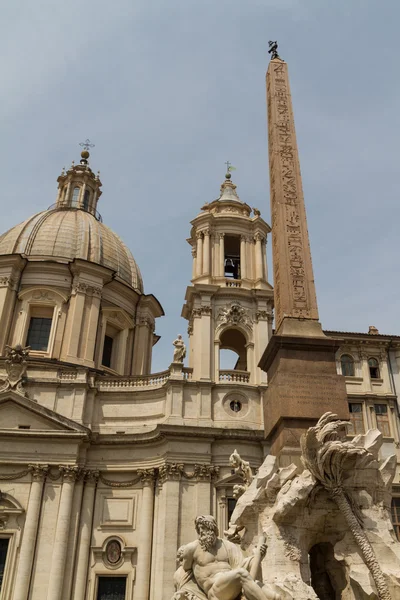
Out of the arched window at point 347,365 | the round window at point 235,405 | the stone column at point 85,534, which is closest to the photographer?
the stone column at point 85,534

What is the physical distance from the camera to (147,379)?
90.9 feet

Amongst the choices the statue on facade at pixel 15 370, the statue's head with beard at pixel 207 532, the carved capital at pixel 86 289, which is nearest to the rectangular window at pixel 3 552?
the statue on facade at pixel 15 370

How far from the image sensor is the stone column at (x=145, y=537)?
23016mm

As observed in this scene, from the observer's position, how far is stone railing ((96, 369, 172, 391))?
27.5 m

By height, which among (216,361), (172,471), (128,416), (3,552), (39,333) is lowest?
(3,552)

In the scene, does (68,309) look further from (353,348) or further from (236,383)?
(353,348)

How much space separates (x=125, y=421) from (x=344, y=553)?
18.8 metres

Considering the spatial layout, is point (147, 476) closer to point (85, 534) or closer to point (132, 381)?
point (85, 534)

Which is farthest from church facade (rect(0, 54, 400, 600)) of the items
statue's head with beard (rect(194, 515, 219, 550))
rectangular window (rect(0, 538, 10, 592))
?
statue's head with beard (rect(194, 515, 219, 550))

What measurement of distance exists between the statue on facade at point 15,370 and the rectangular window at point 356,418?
1469 cm

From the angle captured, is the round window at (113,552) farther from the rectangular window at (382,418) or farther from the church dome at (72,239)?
the church dome at (72,239)

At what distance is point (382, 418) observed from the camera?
25.2 metres

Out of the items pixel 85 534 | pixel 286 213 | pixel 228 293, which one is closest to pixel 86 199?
pixel 228 293

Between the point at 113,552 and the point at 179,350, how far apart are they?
911 centimetres
